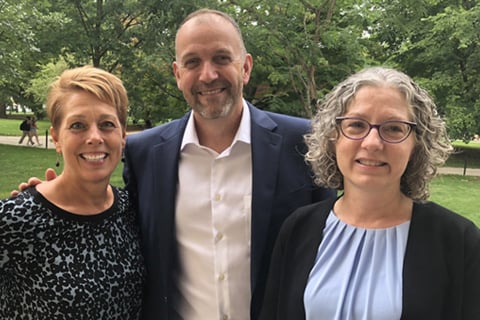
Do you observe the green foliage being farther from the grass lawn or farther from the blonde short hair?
the blonde short hair

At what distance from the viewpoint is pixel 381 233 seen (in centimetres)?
201

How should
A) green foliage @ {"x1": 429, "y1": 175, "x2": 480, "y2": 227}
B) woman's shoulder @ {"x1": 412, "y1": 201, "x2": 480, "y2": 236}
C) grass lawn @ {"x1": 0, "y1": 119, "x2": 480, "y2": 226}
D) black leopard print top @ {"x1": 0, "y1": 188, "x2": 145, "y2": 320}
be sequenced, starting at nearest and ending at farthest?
woman's shoulder @ {"x1": 412, "y1": 201, "x2": 480, "y2": 236} → black leopard print top @ {"x1": 0, "y1": 188, "x2": 145, "y2": 320} → green foliage @ {"x1": 429, "y1": 175, "x2": 480, "y2": 227} → grass lawn @ {"x1": 0, "y1": 119, "x2": 480, "y2": 226}

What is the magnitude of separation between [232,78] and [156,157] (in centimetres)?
68

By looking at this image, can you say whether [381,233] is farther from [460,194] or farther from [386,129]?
[460,194]

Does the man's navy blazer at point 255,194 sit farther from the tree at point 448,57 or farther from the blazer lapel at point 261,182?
the tree at point 448,57

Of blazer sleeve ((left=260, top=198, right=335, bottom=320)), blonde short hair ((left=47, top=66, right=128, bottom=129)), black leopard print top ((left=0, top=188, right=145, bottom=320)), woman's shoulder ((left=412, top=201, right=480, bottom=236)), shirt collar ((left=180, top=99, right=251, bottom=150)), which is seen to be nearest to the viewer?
woman's shoulder ((left=412, top=201, right=480, bottom=236))

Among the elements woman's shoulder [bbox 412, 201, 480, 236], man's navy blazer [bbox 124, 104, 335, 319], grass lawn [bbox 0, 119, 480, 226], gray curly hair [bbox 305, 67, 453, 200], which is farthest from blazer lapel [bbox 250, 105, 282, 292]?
grass lawn [bbox 0, 119, 480, 226]

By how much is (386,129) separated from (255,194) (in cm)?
89

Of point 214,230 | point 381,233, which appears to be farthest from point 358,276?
point 214,230

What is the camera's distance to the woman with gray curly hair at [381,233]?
71.4 inches

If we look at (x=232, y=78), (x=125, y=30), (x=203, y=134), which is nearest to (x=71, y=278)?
(x=203, y=134)

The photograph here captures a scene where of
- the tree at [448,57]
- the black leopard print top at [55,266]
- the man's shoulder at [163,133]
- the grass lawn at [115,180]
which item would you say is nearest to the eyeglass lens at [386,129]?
the man's shoulder at [163,133]

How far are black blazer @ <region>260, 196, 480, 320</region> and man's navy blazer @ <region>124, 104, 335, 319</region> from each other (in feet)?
1.24

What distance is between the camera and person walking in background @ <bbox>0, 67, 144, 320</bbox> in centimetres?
219
